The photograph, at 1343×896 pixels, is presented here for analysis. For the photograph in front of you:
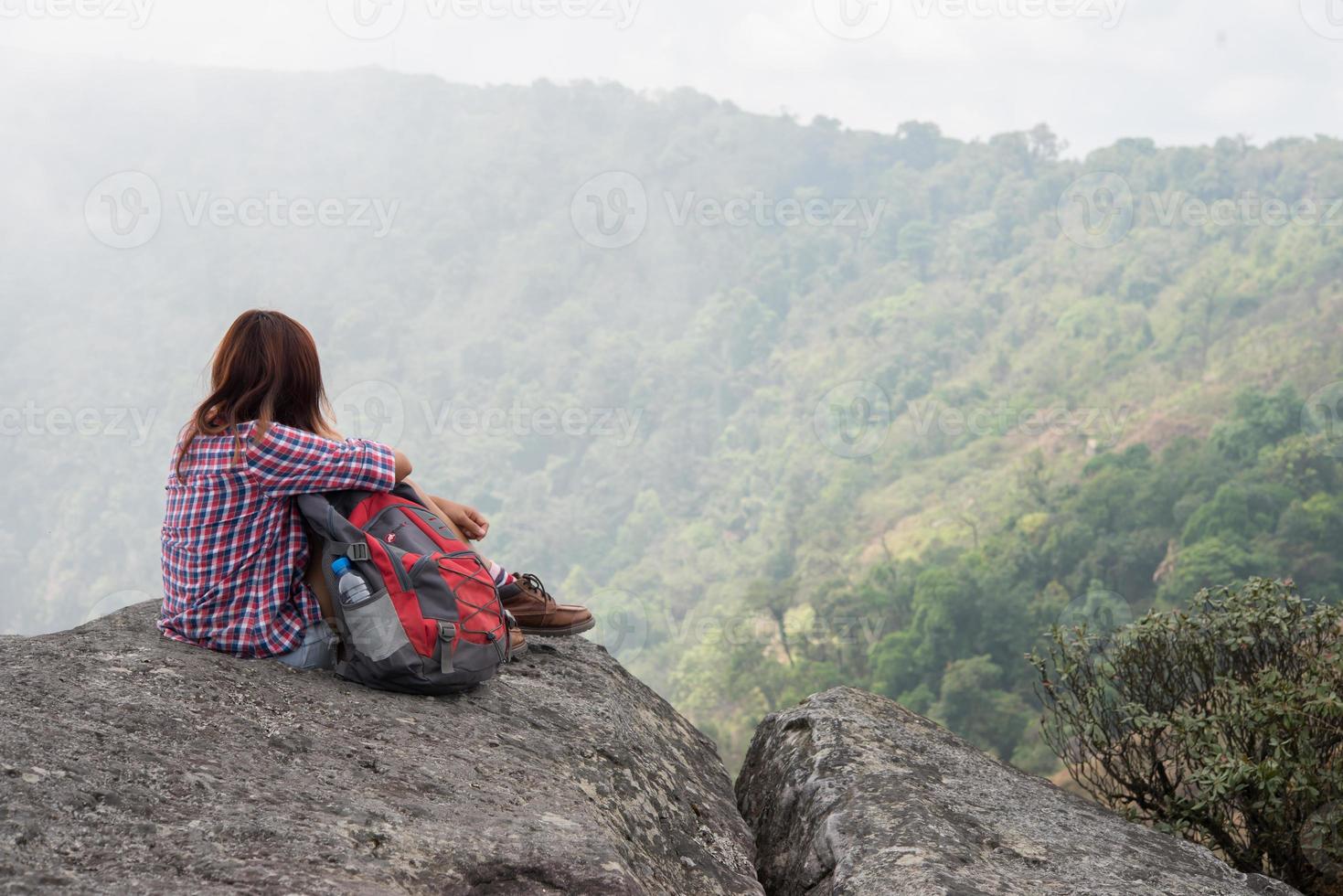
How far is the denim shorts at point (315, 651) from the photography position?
3.40 meters

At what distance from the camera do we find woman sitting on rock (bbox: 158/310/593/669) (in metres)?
3.24

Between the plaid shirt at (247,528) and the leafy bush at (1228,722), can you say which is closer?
the plaid shirt at (247,528)

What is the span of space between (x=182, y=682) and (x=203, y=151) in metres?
195

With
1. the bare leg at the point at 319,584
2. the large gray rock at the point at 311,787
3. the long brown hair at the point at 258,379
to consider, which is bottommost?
the large gray rock at the point at 311,787

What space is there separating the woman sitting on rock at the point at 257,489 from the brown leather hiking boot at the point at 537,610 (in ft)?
3.06

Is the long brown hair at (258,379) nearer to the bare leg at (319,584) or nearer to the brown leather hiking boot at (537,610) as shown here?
the bare leg at (319,584)

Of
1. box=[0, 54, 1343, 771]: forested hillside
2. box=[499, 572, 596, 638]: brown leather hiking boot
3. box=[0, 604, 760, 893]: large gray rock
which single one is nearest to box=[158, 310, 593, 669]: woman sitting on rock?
box=[0, 604, 760, 893]: large gray rock

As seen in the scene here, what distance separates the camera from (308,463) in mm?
3230

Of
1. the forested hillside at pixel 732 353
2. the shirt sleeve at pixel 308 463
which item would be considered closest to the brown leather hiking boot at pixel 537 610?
the shirt sleeve at pixel 308 463

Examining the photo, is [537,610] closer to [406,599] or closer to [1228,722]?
[406,599]

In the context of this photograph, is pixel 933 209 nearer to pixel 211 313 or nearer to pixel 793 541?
pixel 793 541

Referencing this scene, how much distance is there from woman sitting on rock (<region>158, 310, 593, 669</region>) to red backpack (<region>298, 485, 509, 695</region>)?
9 cm

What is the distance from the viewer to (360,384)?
12681 cm

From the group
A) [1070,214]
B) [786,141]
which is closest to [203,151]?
[786,141]
